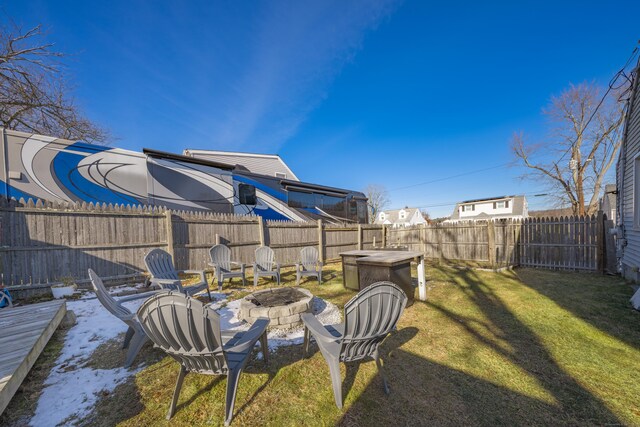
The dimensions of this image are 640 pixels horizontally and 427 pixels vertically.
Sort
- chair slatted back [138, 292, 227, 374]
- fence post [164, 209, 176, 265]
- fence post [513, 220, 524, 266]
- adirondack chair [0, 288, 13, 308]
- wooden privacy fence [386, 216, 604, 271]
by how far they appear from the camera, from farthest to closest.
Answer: fence post [513, 220, 524, 266] → wooden privacy fence [386, 216, 604, 271] → fence post [164, 209, 176, 265] → adirondack chair [0, 288, 13, 308] → chair slatted back [138, 292, 227, 374]

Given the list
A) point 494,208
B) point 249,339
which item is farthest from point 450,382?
point 494,208

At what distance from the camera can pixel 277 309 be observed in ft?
11.5

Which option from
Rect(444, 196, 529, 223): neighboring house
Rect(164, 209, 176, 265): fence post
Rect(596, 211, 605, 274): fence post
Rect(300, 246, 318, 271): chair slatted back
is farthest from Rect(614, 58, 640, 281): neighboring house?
Rect(444, 196, 529, 223): neighboring house

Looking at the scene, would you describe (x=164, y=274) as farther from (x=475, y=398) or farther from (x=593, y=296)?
(x=593, y=296)

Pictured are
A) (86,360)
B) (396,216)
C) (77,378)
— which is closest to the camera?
(77,378)

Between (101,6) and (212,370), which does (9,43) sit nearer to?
(101,6)

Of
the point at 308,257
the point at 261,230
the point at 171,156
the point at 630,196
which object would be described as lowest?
the point at 308,257

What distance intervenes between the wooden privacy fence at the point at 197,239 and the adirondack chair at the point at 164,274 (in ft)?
5.66

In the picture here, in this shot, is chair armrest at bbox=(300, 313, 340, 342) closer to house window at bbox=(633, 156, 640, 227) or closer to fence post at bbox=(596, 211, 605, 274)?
house window at bbox=(633, 156, 640, 227)

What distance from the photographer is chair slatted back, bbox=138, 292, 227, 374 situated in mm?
1778

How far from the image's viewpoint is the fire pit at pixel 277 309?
11.6ft

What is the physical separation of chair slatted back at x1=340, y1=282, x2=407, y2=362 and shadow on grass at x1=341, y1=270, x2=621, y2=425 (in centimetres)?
47

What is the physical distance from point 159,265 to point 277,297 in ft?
9.01

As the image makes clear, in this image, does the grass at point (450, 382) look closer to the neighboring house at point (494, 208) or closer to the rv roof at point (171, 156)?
the rv roof at point (171, 156)
